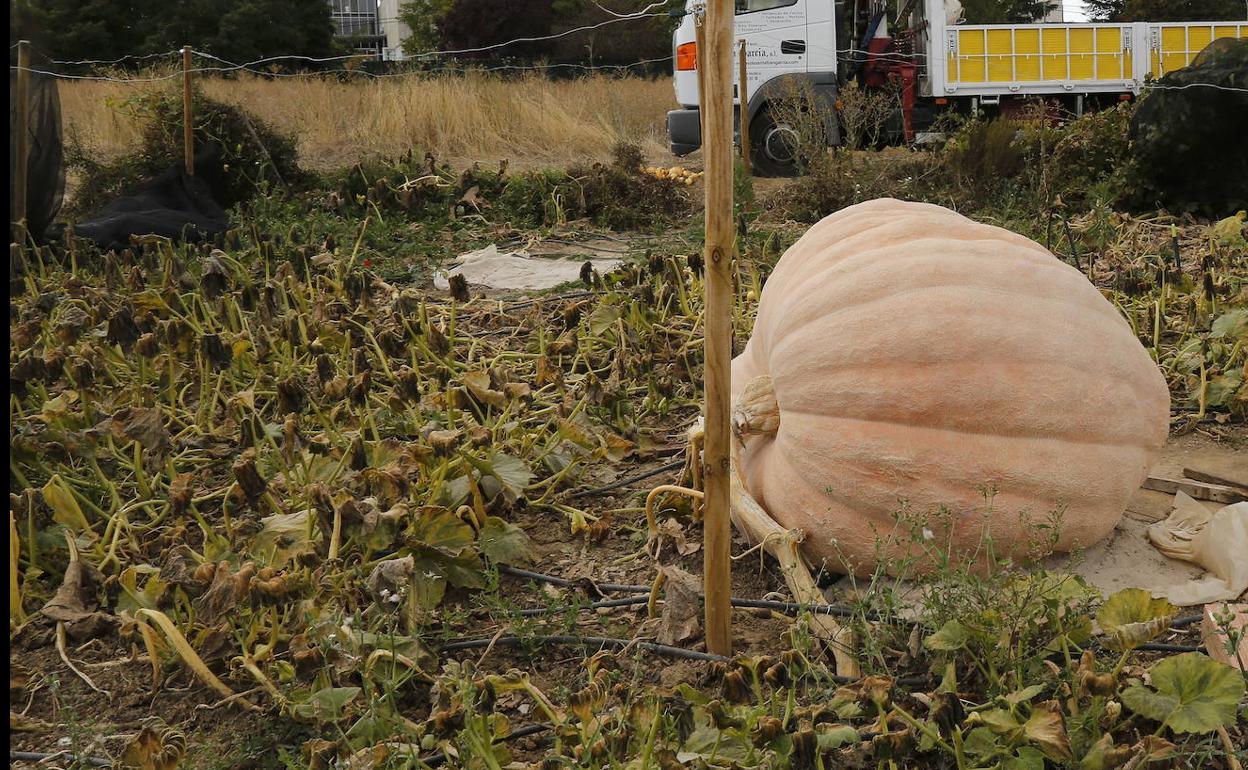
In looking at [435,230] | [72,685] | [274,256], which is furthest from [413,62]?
[72,685]

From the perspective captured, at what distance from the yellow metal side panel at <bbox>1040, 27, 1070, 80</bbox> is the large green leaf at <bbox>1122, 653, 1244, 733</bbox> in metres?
12.0

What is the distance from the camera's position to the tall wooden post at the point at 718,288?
6.82 feet

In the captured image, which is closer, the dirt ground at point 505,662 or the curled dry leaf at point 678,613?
the dirt ground at point 505,662

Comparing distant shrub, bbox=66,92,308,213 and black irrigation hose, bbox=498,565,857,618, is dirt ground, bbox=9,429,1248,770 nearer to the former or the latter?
black irrigation hose, bbox=498,565,857,618

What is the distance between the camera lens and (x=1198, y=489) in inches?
119

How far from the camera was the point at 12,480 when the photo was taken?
10.4 ft

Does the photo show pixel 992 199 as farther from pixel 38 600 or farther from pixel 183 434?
pixel 38 600

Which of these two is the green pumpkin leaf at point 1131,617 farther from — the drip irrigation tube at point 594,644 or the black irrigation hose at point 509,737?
the black irrigation hose at point 509,737

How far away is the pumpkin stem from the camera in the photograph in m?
2.85

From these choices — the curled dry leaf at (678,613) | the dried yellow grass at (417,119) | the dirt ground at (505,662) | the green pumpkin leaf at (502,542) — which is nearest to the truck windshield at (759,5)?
the dried yellow grass at (417,119)

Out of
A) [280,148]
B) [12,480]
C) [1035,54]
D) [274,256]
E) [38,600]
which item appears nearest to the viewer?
[38,600]

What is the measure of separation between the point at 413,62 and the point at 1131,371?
20.1 metres

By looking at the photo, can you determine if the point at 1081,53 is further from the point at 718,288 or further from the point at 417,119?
the point at 718,288

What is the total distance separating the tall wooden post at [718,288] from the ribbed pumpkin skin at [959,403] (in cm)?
33
